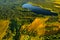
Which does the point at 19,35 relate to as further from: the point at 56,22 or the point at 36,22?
the point at 56,22

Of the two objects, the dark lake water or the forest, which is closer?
the forest

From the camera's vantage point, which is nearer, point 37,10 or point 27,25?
point 27,25

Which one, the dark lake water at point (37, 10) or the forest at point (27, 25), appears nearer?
the forest at point (27, 25)

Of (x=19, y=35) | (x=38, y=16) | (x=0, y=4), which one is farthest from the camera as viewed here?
(x=0, y=4)

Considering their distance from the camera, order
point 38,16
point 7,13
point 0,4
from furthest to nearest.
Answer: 1. point 0,4
2. point 7,13
3. point 38,16

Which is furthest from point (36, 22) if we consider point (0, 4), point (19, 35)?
point (0, 4)

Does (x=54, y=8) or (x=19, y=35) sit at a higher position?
(x=54, y=8)

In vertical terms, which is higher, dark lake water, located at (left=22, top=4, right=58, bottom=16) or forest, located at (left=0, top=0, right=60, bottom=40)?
dark lake water, located at (left=22, top=4, right=58, bottom=16)

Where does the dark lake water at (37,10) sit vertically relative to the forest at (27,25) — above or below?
above

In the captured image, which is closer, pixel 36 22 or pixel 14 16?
pixel 36 22

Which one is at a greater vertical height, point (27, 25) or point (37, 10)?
point (37, 10)

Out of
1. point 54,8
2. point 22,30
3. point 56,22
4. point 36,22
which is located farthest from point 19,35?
point 54,8
